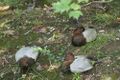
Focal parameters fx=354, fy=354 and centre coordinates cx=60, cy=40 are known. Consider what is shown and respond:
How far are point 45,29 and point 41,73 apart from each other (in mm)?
780

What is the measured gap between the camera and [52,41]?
419cm

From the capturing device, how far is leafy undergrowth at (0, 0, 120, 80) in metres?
3.71

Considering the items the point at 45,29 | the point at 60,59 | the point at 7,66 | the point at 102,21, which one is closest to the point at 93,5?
the point at 102,21

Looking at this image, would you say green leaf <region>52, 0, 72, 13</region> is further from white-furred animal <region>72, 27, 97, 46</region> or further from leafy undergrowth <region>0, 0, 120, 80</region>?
leafy undergrowth <region>0, 0, 120, 80</region>

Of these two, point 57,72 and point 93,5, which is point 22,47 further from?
point 93,5

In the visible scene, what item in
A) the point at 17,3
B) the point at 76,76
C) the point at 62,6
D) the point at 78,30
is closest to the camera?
the point at 76,76

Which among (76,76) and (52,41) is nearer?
(76,76)

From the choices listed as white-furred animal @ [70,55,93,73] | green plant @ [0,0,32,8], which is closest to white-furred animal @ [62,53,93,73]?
white-furred animal @ [70,55,93,73]

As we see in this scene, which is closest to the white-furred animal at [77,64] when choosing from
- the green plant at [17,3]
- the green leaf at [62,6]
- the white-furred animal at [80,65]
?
the white-furred animal at [80,65]

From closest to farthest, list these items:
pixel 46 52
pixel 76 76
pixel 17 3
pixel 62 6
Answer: pixel 76 76, pixel 62 6, pixel 46 52, pixel 17 3

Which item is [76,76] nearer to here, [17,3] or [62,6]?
[62,6]

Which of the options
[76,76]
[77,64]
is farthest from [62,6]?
[76,76]

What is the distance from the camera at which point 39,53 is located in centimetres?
401

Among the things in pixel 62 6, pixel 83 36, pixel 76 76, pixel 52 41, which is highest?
pixel 62 6
